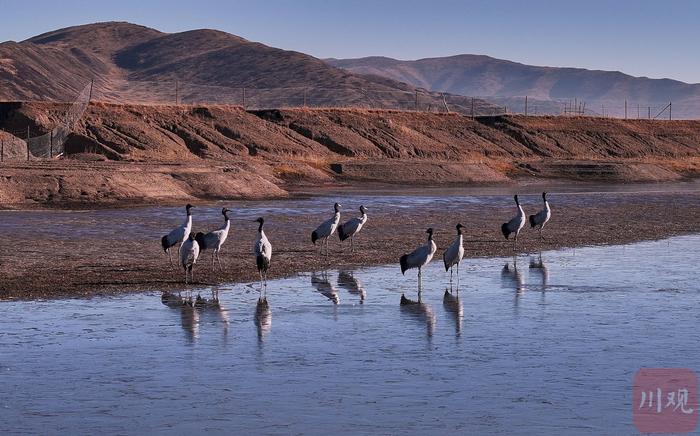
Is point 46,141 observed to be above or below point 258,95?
below

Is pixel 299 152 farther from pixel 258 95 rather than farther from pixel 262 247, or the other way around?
pixel 258 95

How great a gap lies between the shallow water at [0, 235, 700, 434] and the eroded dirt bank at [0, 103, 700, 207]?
707 inches

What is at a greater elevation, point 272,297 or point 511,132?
point 511,132

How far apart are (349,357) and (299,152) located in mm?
49211

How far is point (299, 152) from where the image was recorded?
62.8 metres

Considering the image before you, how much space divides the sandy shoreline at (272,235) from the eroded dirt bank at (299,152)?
2.97 metres

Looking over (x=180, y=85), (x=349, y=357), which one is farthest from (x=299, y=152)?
(x=180, y=85)

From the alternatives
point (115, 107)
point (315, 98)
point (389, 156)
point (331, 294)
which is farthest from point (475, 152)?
point (315, 98)

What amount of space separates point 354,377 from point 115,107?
51.3 metres

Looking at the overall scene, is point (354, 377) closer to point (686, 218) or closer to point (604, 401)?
point (604, 401)

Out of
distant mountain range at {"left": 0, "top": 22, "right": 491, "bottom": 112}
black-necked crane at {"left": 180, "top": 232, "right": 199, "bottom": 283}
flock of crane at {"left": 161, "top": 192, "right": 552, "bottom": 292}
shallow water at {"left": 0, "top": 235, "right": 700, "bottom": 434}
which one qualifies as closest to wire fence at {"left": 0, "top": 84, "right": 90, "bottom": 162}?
flock of crane at {"left": 161, "top": 192, "right": 552, "bottom": 292}

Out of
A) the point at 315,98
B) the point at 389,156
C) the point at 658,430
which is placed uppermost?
the point at 315,98

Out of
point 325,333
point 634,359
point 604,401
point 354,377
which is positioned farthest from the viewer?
point 325,333

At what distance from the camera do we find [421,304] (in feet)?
59.7
